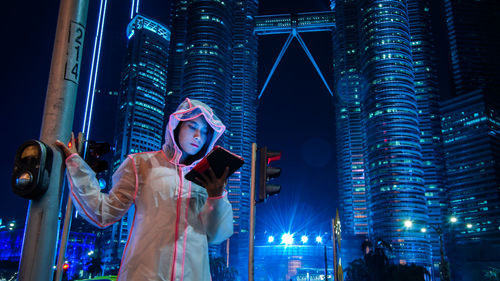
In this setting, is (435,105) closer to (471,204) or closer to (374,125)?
(471,204)

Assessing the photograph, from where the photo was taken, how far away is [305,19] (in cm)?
16625

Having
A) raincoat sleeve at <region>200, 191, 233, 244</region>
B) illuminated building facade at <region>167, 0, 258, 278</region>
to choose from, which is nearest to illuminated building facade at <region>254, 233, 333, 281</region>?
illuminated building facade at <region>167, 0, 258, 278</region>

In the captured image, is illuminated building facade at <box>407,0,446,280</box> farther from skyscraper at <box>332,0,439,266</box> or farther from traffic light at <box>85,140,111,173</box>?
traffic light at <box>85,140,111,173</box>

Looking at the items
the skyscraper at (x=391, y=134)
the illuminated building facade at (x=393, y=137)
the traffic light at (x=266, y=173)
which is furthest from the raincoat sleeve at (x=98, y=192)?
the illuminated building facade at (x=393, y=137)

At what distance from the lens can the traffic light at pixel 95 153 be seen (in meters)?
3.57

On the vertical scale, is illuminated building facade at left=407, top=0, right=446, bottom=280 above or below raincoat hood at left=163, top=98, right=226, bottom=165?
above

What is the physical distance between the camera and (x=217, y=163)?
283cm

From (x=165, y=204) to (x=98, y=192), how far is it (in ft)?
1.65

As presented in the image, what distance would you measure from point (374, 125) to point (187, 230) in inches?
4611

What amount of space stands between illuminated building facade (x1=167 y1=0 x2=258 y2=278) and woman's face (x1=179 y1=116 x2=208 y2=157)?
4353 inches

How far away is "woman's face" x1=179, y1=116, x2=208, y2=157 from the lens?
3.48 meters

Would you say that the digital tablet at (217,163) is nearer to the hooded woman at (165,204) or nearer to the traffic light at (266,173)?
the hooded woman at (165,204)

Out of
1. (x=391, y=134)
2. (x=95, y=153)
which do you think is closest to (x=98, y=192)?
(x=95, y=153)

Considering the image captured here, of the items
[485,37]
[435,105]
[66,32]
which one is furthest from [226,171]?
[485,37]
